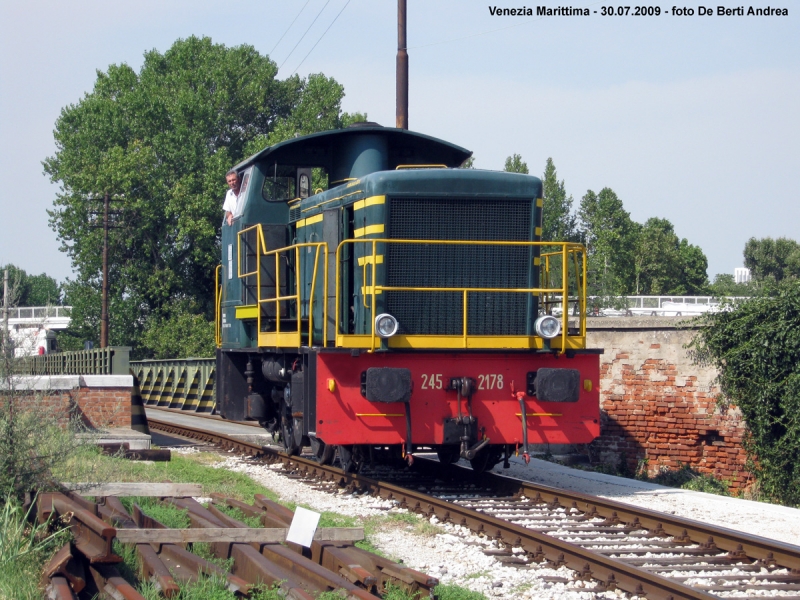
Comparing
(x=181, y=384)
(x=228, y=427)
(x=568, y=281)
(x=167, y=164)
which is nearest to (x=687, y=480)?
(x=568, y=281)

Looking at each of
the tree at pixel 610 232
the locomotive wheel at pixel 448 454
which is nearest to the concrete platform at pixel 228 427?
the locomotive wheel at pixel 448 454

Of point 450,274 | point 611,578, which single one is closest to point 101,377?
point 450,274

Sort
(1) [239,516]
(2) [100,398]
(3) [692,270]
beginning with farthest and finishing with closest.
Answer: (3) [692,270] < (2) [100,398] < (1) [239,516]

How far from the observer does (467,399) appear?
848 cm

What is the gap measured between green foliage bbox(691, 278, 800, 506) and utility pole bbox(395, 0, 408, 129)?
6802 millimetres

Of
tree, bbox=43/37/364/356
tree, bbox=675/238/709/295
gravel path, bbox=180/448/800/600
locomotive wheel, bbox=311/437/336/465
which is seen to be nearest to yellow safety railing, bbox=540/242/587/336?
gravel path, bbox=180/448/800/600

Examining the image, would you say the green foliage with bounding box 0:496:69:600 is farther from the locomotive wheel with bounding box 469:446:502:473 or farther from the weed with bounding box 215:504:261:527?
the locomotive wheel with bounding box 469:446:502:473

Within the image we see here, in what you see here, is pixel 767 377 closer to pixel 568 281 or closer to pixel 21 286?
pixel 568 281

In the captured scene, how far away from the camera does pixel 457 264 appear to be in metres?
8.97

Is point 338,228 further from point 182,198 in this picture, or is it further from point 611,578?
point 182,198

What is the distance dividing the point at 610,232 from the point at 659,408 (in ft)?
141

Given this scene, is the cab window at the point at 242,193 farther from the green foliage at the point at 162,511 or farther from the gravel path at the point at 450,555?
the green foliage at the point at 162,511

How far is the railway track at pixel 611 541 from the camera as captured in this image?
213 inches

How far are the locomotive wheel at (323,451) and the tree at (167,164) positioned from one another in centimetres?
3084
